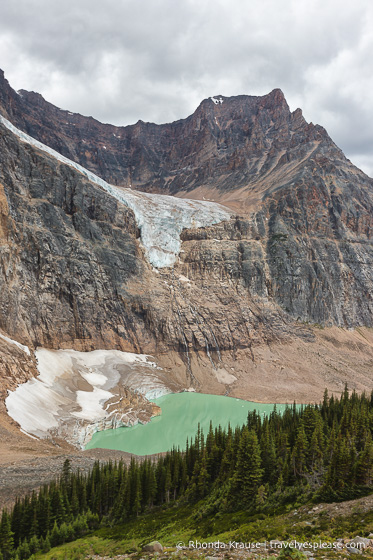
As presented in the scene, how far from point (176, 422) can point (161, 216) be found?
61794 mm

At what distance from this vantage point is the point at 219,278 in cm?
8762

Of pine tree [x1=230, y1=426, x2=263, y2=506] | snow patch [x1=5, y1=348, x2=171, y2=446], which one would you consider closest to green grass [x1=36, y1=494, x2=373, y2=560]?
pine tree [x1=230, y1=426, x2=263, y2=506]

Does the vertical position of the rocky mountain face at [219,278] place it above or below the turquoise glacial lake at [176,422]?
above

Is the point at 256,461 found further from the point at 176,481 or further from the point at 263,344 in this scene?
the point at 263,344

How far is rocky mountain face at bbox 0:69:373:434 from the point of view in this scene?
6444cm

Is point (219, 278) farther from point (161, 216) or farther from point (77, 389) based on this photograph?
point (77, 389)

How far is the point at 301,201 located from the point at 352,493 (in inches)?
3859

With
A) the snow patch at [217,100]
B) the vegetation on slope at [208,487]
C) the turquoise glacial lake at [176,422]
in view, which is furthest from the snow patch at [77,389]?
the snow patch at [217,100]

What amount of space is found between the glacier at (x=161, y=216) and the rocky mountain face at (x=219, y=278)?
262 cm

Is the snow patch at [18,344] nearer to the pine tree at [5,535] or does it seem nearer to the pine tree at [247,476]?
the pine tree at [5,535]

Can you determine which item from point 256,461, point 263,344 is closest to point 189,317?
point 263,344

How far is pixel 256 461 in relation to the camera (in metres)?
21.2

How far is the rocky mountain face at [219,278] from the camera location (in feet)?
211

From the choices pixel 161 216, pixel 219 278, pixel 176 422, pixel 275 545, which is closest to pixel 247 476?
pixel 275 545
